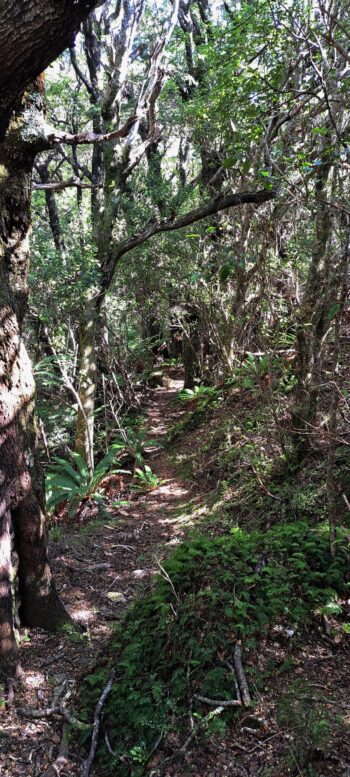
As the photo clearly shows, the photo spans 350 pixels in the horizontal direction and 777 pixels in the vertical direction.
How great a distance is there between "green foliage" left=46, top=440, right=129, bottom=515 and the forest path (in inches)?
17.1

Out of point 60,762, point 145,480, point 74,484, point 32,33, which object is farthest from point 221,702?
point 145,480

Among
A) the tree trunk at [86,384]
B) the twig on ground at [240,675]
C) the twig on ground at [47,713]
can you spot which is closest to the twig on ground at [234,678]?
the twig on ground at [240,675]

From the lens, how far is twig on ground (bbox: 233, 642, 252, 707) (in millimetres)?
2891

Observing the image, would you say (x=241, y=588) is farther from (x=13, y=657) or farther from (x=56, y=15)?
(x=56, y=15)

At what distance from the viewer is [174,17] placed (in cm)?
823

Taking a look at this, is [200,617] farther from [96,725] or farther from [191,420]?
[191,420]

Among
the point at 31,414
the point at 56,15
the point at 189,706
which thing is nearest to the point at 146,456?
the point at 31,414

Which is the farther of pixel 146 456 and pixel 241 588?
pixel 146 456

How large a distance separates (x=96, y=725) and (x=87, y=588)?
88.5 inches

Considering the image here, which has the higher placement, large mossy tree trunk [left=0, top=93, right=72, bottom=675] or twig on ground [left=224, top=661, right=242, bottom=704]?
large mossy tree trunk [left=0, top=93, right=72, bottom=675]

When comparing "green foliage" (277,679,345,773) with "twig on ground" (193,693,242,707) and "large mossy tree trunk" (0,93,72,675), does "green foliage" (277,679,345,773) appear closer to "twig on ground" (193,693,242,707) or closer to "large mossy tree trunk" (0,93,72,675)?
"twig on ground" (193,693,242,707)

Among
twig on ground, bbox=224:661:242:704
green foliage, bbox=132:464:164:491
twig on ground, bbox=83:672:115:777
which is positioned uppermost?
green foliage, bbox=132:464:164:491

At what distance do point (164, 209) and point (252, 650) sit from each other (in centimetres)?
960

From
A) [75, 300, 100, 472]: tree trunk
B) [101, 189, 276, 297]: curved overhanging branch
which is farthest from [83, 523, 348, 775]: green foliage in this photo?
[101, 189, 276, 297]: curved overhanging branch
